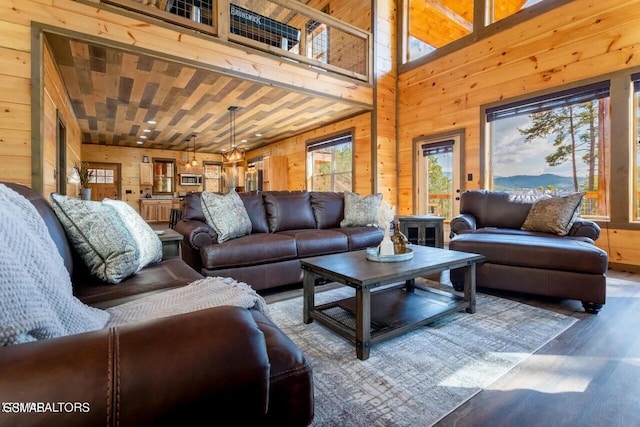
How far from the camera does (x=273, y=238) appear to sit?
3.04m

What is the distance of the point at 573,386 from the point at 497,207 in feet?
8.39

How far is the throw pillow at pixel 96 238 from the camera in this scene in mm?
1549

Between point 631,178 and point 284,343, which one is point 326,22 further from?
point 284,343

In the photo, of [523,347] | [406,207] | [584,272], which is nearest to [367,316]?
[523,347]

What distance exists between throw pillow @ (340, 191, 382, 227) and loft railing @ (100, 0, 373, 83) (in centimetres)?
232

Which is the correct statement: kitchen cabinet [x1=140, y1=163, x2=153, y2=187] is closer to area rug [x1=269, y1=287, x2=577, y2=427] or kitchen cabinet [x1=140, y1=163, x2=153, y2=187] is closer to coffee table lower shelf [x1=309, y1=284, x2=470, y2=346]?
area rug [x1=269, y1=287, x2=577, y2=427]

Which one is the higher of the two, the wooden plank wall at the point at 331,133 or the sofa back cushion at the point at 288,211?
the wooden plank wall at the point at 331,133

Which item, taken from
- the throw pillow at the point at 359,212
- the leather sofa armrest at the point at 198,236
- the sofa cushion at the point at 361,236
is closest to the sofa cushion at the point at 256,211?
the leather sofa armrest at the point at 198,236

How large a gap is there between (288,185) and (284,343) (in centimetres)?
772

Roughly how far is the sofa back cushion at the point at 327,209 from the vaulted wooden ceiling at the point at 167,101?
1803 millimetres

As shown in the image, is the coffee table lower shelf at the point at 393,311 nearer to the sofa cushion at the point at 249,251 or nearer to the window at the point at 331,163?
the sofa cushion at the point at 249,251

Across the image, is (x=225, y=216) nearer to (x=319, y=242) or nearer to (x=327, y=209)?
(x=319, y=242)

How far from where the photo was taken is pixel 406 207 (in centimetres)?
595

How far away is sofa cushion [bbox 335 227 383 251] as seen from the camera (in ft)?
11.5
